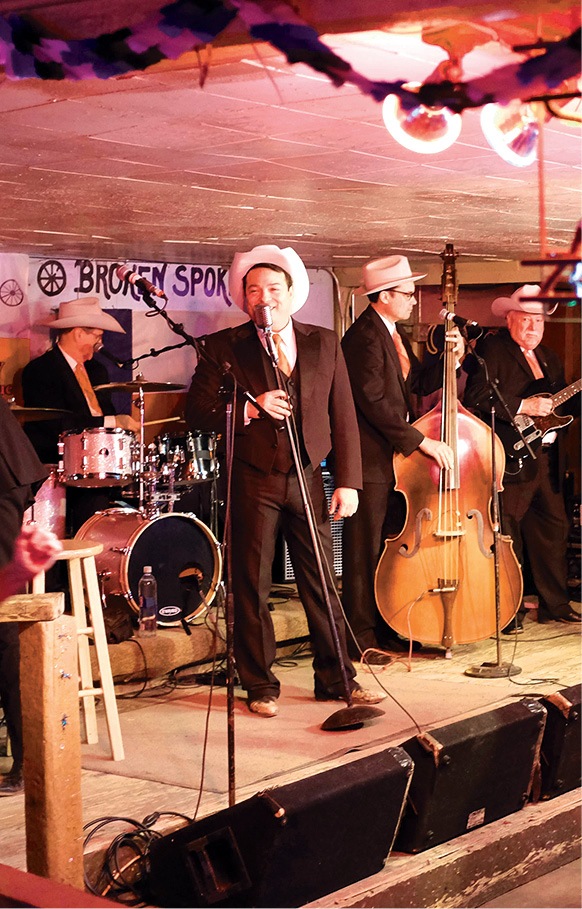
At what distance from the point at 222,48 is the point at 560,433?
179 inches

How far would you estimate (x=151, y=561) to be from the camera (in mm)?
5750

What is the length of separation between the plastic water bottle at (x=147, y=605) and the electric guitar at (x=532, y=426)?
6.81 ft

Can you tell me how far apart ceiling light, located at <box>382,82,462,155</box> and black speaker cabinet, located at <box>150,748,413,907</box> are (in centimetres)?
174

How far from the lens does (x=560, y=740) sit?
413 centimetres

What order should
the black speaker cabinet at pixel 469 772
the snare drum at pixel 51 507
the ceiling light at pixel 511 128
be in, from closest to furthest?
the ceiling light at pixel 511 128 < the black speaker cabinet at pixel 469 772 < the snare drum at pixel 51 507

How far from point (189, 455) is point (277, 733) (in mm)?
2392

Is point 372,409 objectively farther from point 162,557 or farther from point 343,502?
point 162,557

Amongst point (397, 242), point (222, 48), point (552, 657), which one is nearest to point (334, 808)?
point (222, 48)

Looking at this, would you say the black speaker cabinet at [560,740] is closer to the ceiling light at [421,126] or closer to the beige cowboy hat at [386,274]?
the ceiling light at [421,126]

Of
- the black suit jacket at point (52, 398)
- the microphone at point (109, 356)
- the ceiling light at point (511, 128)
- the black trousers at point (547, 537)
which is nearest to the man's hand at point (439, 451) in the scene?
the black trousers at point (547, 537)

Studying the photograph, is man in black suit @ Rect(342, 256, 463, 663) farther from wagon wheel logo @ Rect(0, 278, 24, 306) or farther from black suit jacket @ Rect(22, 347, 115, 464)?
wagon wheel logo @ Rect(0, 278, 24, 306)

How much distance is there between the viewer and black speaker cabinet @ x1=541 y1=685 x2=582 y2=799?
411 cm

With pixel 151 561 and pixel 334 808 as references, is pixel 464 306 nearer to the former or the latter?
pixel 151 561

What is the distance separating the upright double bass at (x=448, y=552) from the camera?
5.48 metres
